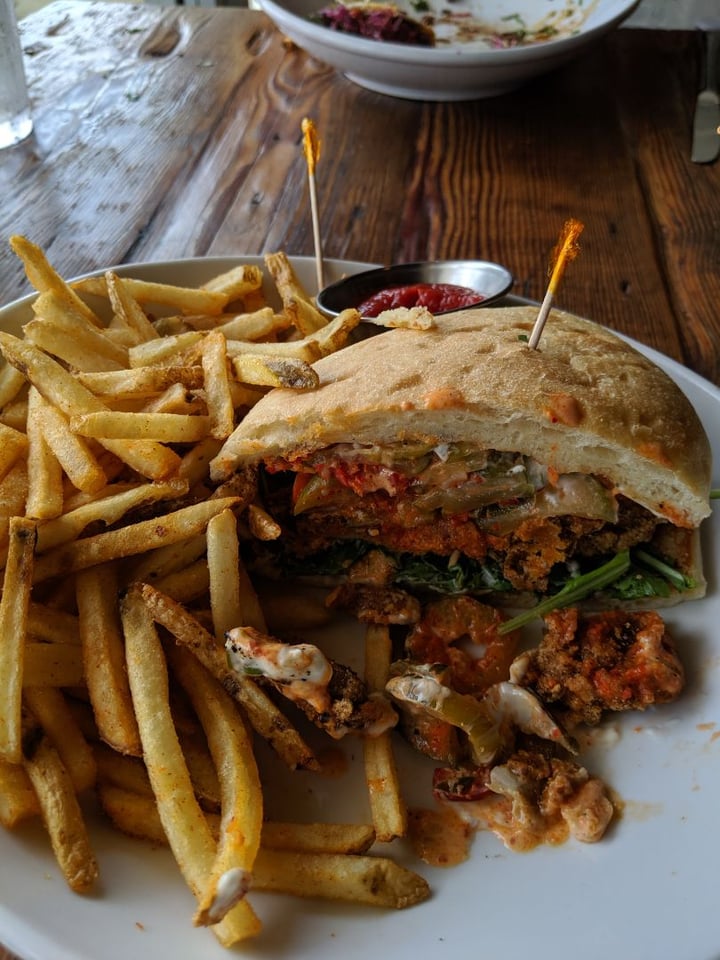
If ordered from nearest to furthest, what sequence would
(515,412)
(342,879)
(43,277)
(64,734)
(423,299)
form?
(342,879) → (64,734) → (515,412) → (43,277) → (423,299)

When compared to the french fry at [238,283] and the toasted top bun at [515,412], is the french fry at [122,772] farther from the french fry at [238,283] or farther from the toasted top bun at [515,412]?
the french fry at [238,283]

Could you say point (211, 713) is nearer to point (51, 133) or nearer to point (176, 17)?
point (51, 133)

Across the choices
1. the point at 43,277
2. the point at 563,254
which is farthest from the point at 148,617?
the point at 563,254

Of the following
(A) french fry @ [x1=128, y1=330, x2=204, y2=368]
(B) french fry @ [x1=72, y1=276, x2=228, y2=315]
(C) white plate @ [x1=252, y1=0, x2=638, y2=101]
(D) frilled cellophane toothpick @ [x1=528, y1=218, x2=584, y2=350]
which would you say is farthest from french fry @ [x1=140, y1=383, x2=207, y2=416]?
(C) white plate @ [x1=252, y1=0, x2=638, y2=101]

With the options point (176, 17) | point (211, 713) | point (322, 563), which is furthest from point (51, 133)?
point (211, 713)

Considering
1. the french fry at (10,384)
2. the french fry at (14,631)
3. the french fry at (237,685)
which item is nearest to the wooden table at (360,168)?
the french fry at (10,384)

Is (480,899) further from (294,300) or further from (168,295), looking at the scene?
(168,295)
